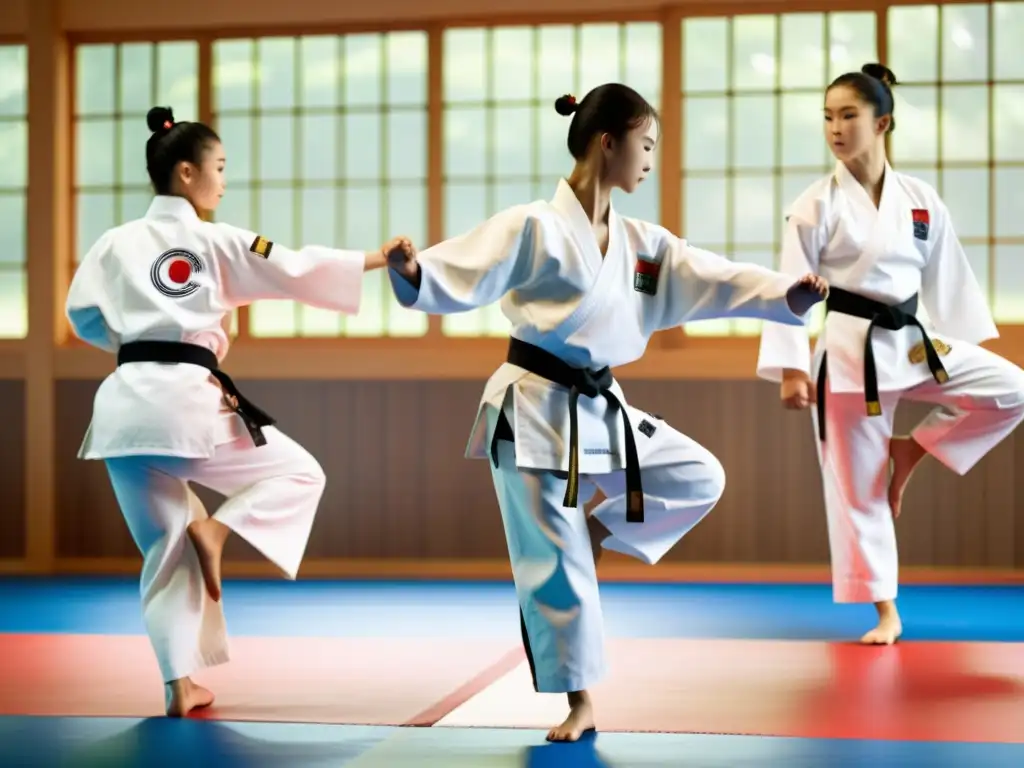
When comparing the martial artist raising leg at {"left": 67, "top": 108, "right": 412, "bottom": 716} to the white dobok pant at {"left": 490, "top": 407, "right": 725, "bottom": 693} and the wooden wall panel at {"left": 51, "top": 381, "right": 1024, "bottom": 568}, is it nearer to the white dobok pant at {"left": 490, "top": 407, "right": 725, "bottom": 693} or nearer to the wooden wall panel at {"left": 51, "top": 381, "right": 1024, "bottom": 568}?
the white dobok pant at {"left": 490, "top": 407, "right": 725, "bottom": 693}

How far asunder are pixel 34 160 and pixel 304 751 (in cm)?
464

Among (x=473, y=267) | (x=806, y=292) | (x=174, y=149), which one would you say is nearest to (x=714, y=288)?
(x=806, y=292)

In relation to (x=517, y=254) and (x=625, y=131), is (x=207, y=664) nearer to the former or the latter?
(x=517, y=254)

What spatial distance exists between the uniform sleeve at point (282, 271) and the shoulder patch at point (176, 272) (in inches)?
2.4

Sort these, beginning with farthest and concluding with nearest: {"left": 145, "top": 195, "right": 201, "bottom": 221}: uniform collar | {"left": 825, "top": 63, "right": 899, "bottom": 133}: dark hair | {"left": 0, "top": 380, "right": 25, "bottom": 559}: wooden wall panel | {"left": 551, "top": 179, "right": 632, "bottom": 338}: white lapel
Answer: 1. {"left": 0, "top": 380, "right": 25, "bottom": 559}: wooden wall panel
2. {"left": 825, "top": 63, "right": 899, "bottom": 133}: dark hair
3. {"left": 145, "top": 195, "right": 201, "bottom": 221}: uniform collar
4. {"left": 551, "top": 179, "right": 632, "bottom": 338}: white lapel

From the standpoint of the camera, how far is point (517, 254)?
9.41ft

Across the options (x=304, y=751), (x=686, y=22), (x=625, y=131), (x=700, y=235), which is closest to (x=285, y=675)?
(x=304, y=751)

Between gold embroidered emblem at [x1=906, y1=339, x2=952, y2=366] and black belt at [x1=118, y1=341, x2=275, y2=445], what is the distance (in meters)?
1.83


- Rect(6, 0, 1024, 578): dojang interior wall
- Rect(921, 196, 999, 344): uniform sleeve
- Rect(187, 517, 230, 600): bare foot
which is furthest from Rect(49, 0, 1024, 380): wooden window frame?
Rect(187, 517, 230, 600): bare foot

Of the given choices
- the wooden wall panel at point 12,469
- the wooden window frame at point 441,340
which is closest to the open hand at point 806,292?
the wooden window frame at point 441,340

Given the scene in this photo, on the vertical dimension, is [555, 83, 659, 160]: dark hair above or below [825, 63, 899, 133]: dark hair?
below

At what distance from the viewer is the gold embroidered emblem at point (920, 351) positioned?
4039 millimetres

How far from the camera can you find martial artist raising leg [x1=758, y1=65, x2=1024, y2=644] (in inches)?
159

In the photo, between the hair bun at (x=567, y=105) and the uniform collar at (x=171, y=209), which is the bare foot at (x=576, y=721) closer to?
the hair bun at (x=567, y=105)
